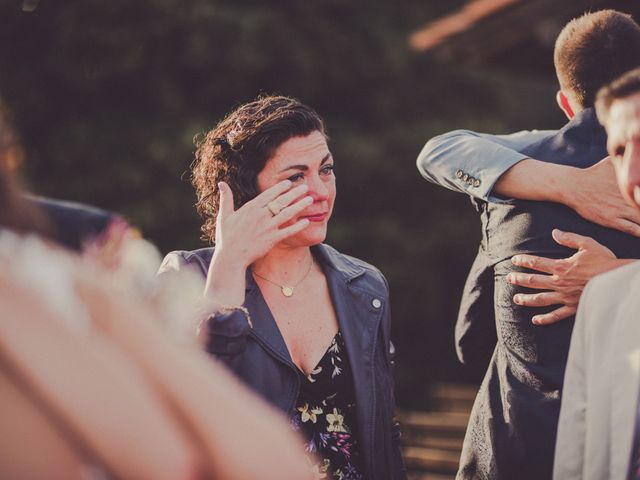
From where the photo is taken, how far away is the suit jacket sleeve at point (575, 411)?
1.78 meters

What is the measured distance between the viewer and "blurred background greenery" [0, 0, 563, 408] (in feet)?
29.7

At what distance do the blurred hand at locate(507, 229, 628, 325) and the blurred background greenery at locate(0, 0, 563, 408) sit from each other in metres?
6.71

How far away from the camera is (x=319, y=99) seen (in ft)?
34.2

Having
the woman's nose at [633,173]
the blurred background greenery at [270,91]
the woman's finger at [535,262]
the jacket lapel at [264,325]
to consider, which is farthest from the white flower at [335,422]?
the blurred background greenery at [270,91]

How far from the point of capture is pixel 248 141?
276cm

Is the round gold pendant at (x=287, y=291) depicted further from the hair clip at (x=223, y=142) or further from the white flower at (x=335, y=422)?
the hair clip at (x=223, y=142)

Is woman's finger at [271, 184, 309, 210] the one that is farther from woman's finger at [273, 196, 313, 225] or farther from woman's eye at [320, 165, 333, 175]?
woman's eye at [320, 165, 333, 175]

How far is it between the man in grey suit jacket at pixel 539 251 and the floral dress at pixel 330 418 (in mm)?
415

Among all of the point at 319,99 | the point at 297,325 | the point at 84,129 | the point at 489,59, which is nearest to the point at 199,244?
the point at 84,129

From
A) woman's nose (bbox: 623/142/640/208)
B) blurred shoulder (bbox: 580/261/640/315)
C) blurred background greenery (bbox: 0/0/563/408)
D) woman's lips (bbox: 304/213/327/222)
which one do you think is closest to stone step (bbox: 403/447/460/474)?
blurred background greenery (bbox: 0/0/563/408)

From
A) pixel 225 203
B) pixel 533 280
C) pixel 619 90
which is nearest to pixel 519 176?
pixel 533 280

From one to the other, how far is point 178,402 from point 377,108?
9.93 m

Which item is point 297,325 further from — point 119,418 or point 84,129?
point 84,129

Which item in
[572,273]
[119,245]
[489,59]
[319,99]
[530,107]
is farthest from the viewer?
[530,107]
